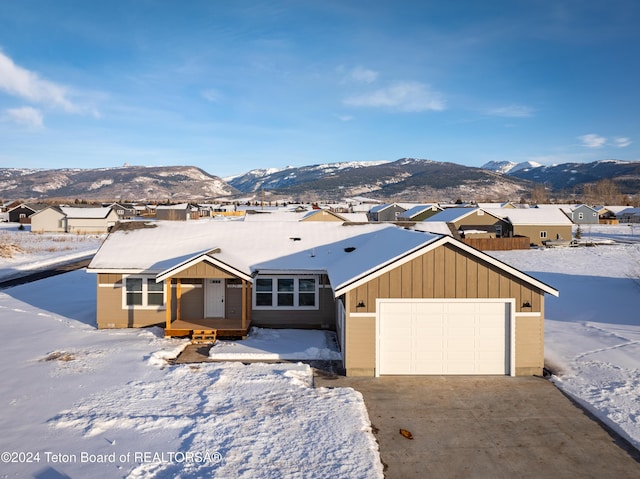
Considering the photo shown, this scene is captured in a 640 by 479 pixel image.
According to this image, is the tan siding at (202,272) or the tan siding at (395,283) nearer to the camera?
the tan siding at (395,283)

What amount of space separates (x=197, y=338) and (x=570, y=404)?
11470mm

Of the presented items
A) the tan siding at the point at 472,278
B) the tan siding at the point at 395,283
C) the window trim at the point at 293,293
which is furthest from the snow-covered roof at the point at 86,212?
the tan siding at the point at 472,278

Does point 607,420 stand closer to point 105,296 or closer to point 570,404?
point 570,404

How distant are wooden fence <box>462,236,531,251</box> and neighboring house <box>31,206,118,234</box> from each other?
52.5 meters

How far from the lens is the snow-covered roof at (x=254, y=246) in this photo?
16000 millimetres

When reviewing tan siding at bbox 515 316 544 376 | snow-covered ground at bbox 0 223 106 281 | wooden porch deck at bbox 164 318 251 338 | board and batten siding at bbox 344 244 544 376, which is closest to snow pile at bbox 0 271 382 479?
wooden porch deck at bbox 164 318 251 338

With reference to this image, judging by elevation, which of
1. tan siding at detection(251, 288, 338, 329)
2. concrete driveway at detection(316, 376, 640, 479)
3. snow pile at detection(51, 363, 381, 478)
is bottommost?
concrete driveway at detection(316, 376, 640, 479)

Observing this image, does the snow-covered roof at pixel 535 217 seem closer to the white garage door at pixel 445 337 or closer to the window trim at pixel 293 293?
the window trim at pixel 293 293

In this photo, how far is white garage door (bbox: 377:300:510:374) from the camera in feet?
41.8

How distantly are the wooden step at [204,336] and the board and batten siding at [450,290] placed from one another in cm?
548

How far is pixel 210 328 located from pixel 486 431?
986cm

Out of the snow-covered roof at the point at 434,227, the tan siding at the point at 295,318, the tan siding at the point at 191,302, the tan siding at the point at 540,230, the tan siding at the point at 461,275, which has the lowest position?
the tan siding at the point at 295,318

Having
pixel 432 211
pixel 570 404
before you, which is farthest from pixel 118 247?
pixel 432 211

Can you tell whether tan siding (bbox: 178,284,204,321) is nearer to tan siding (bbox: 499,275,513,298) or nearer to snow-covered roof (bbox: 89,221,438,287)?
snow-covered roof (bbox: 89,221,438,287)
